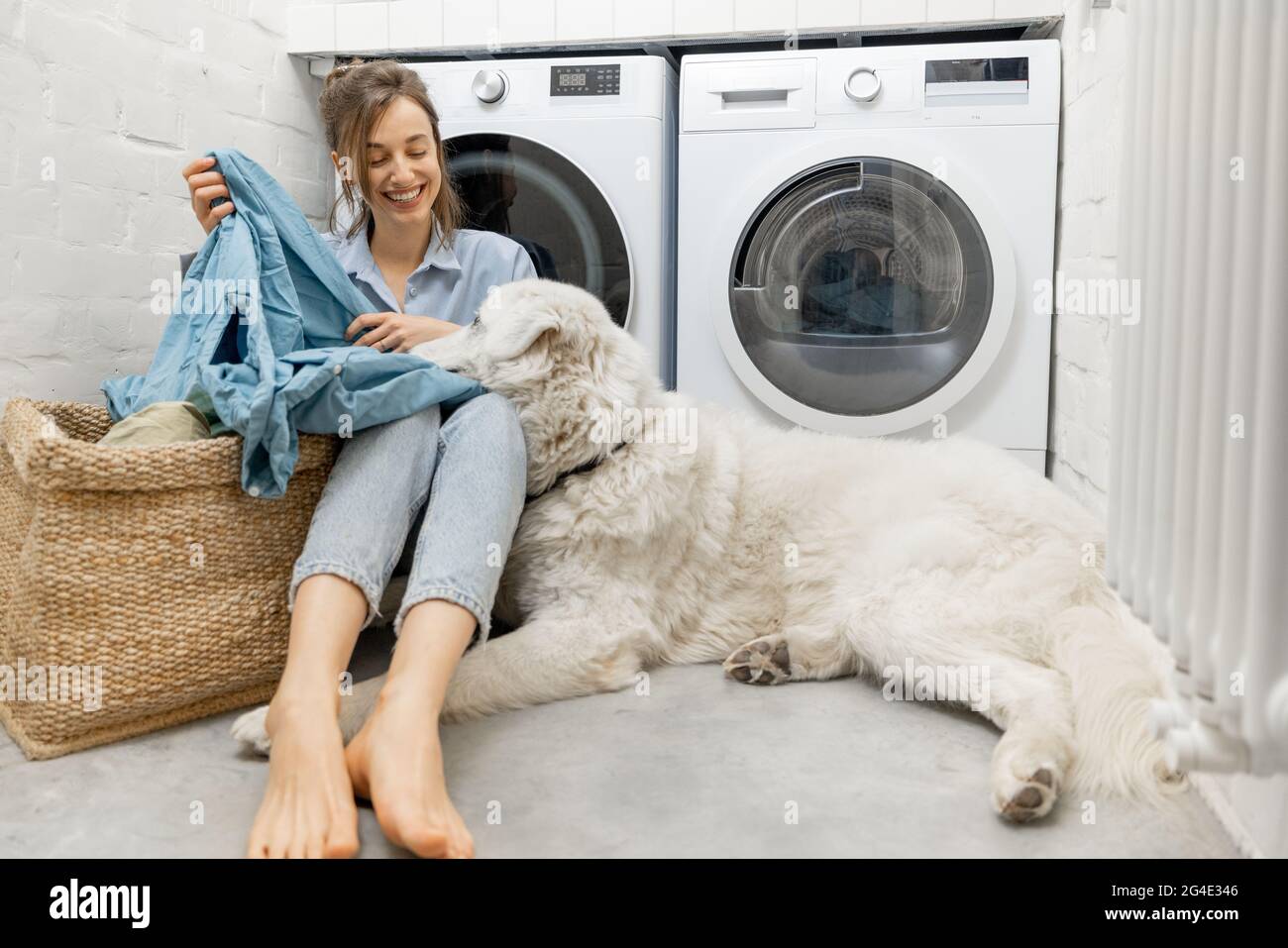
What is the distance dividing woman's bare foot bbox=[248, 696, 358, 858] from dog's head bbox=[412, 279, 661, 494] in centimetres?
A: 68

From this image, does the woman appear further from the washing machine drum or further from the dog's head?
the washing machine drum

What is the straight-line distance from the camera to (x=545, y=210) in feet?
9.77

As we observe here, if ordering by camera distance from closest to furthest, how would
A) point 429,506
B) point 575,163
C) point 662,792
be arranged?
point 662,792 → point 429,506 → point 575,163

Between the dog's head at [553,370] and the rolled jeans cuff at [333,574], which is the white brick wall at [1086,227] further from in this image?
the rolled jeans cuff at [333,574]

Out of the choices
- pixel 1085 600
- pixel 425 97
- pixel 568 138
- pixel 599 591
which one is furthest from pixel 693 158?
pixel 1085 600

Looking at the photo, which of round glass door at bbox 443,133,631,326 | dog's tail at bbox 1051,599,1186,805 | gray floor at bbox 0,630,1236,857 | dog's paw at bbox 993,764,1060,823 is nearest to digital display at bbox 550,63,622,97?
round glass door at bbox 443,133,631,326

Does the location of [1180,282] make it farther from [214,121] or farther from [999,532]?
[214,121]

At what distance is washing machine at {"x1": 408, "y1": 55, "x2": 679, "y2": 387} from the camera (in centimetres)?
293

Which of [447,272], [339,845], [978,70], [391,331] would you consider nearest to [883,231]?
[978,70]

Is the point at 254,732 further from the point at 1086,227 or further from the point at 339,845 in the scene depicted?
the point at 1086,227

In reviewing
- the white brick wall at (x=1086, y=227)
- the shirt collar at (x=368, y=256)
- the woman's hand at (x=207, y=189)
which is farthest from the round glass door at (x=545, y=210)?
the white brick wall at (x=1086, y=227)

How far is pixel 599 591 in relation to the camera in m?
1.83

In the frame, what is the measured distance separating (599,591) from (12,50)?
1.67m

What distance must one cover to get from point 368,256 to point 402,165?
25 cm
